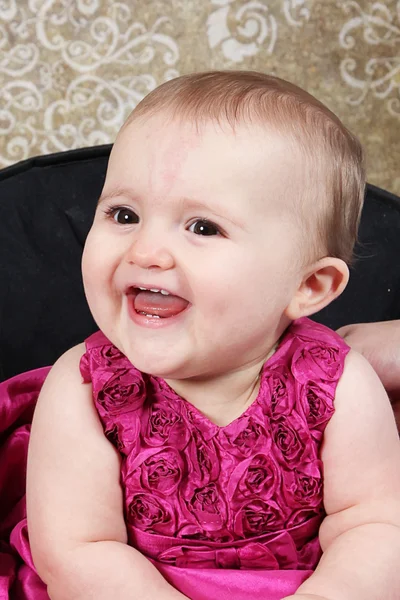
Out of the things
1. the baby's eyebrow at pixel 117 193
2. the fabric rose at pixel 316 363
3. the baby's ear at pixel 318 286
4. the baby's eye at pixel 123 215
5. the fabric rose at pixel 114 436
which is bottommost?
the fabric rose at pixel 114 436

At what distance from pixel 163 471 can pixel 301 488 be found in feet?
0.55

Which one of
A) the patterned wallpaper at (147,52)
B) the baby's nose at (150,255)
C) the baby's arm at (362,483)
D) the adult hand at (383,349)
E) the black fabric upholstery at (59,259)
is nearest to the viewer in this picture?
the baby's nose at (150,255)

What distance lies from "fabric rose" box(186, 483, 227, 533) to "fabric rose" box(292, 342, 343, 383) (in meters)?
0.17

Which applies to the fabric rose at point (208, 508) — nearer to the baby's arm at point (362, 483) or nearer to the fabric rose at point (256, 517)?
the fabric rose at point (256, 517)

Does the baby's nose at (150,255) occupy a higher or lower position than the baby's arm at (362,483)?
higher

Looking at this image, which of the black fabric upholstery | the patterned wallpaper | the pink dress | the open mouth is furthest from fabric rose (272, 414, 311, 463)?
the patterned wallpaper

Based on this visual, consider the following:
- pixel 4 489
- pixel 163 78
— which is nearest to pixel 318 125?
pixel 4 489

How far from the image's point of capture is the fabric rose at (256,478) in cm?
102

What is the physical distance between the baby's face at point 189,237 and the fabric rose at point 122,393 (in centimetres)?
9

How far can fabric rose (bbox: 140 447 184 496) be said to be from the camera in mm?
1010

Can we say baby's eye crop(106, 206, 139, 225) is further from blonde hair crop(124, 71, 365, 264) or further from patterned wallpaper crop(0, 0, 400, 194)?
patterned wallpaper crop(0, 0, 400, 194)

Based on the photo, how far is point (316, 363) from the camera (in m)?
1.05

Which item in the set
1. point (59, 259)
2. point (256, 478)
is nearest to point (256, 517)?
point (256, 478)

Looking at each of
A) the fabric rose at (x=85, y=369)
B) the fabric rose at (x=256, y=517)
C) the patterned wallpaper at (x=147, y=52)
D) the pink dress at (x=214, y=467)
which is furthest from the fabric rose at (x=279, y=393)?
the patterned wallpaper at (x=147, y=52)
